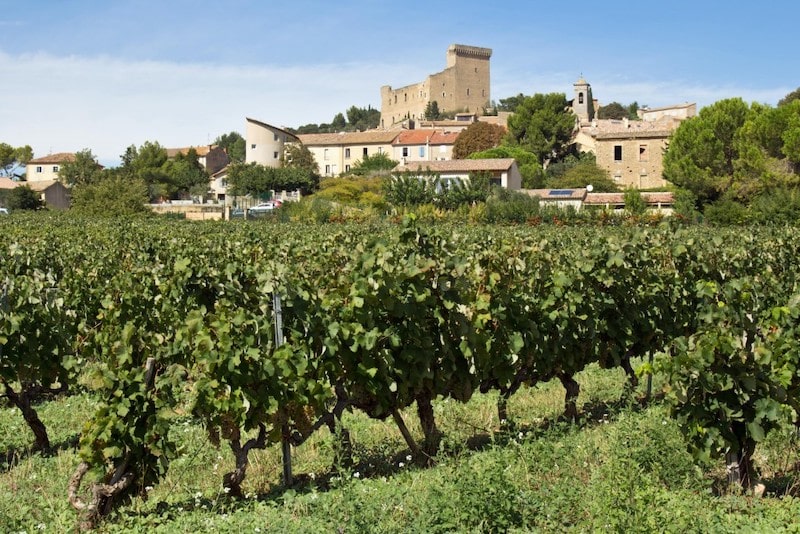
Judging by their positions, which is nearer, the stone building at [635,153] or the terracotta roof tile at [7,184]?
the stone building at [635,153]

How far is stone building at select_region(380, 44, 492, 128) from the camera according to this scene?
11338cm

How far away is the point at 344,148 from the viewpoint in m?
80.9

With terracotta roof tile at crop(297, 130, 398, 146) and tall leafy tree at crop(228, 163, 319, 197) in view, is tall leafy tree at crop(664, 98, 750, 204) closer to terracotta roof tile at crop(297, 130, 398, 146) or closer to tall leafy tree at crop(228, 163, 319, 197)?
tall leafy tree at crop(228, 163, 319, 197)

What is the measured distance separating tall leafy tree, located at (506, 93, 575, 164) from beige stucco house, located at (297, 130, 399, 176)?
45.1 feet

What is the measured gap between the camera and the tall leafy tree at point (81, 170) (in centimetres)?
6756

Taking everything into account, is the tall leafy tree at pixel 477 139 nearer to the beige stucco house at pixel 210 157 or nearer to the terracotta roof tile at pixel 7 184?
the beige stucco house at pixel 210 157

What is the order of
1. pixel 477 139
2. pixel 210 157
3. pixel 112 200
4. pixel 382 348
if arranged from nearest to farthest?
pixel 382 348 < pixel 112 200 < pixel 477 139 < pixel 210 157

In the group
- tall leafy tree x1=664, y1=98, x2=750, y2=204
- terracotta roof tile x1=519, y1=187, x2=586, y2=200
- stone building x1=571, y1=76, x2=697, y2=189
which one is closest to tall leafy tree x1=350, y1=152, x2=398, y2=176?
stone building x1=571, y1=76, x2=697, y2=189

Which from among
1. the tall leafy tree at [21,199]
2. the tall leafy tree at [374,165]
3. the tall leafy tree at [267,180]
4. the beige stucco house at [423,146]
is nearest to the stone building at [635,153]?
the beige stucco house at [423,146]

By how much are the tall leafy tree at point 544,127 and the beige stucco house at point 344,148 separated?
1375 centimetres

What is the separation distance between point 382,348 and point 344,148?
7615cm

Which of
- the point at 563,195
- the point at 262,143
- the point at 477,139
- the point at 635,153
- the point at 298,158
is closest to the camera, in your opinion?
the point at 563,195

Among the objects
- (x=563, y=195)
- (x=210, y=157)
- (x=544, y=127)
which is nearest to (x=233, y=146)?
(x=210, y=157)

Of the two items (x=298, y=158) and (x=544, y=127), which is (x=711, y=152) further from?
(x=298, y=158)
